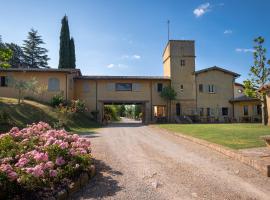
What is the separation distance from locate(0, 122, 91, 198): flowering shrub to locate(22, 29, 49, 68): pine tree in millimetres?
57622

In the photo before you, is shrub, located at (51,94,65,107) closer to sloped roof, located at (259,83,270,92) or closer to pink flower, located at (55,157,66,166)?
sloped roof, located at (259,83,270,92)

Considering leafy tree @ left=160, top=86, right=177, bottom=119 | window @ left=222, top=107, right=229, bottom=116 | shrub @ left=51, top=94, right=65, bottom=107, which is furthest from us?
window @ left=222, top=107, right=229, bottom=116

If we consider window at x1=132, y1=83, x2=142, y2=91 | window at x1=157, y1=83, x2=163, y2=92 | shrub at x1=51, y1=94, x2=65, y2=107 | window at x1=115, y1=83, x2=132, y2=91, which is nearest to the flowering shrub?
shrub at x1=51, y1=94, x2=65, y2=107

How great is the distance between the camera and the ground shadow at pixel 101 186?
531cm

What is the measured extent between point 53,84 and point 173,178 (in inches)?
1062

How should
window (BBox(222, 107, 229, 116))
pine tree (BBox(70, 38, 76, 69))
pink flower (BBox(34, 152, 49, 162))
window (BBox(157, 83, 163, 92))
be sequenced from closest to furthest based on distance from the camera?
pink flower (BBox(34, 152, 49, 162)) < window (BBox(157, 83, 163, 92)) < window (BBox(222, 107, 229, 116)) < pine tree (BBox(70, 38, 76, 69))

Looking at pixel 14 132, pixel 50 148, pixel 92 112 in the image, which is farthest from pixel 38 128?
pixel 92 112

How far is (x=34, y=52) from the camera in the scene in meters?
61.3

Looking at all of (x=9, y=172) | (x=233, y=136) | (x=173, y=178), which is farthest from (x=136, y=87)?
(x=9, y=172)

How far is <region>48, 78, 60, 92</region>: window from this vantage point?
3073 centimetres

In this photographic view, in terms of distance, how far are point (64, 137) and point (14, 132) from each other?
1533 millimetres

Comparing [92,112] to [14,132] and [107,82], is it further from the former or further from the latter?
[14,132]

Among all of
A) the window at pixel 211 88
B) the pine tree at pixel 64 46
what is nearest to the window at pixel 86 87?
the pine tree at pixel 64 46

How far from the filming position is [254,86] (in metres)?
23.3
